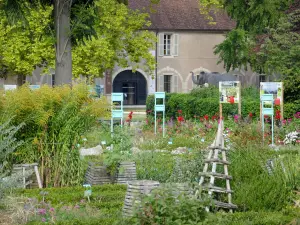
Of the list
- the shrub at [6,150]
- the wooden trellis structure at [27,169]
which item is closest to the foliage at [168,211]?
the shrub at [6,150]

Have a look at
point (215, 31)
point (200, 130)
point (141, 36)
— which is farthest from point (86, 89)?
point (215, 31)

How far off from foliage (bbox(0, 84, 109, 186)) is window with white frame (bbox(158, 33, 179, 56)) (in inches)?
1448

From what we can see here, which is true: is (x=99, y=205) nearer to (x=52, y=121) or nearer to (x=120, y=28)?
(x=52, y=121)

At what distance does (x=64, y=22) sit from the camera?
15.4 meters

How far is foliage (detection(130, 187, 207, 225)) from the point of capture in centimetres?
652

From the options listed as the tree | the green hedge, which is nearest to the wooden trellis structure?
the tree

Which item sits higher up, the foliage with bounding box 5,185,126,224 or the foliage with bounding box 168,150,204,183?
the foliage with bounding box 168,150,204,183

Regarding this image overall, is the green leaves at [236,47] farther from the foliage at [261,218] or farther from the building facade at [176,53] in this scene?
the foliage at [261,218]

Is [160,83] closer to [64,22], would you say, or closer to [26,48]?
[26,48]

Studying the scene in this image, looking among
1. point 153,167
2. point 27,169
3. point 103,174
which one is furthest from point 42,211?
point 153,167

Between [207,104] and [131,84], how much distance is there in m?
25.1

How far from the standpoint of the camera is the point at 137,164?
11.7m

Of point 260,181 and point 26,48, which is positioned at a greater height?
point 26,48

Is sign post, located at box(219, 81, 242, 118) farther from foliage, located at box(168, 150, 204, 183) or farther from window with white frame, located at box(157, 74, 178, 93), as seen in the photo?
window with white frame, located at box(157, 74, 178, 93)
